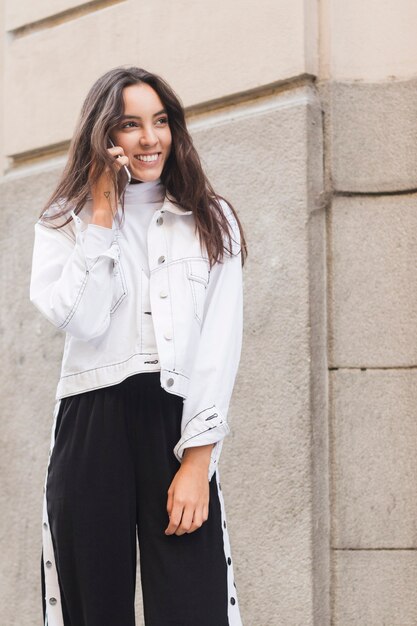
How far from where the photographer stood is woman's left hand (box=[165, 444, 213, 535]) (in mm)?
2680

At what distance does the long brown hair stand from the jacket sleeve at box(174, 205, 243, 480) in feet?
0.25

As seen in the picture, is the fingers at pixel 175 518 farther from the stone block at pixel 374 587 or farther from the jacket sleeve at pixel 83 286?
the stone block at pixel 374 587

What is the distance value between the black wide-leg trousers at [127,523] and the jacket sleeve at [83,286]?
19 cm

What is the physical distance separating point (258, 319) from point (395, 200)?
726 millimetres

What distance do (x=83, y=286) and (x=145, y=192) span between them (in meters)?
0.42

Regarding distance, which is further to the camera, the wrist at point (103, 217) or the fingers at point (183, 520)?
the wrist at point (103, 217)

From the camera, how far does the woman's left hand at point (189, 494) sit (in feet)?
8.79

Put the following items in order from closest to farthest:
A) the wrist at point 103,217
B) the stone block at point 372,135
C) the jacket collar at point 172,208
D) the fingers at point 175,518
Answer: the fingers at point 175,518, the wrist at point 103,217, the jacket collar at point 172,208, the stone block at point 372,135

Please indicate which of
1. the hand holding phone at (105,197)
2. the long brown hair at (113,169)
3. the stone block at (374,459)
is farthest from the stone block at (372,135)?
the hand holding phone at (105,197)

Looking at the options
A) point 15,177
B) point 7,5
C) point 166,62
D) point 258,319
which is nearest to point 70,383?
point 258,319

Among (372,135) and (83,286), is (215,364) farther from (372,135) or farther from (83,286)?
(372,135)

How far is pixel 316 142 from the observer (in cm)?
425

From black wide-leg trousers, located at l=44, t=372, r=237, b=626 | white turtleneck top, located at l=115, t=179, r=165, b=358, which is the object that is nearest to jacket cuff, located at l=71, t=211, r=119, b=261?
white turtleneck top, located at l=115, t=179, r=165, b=358

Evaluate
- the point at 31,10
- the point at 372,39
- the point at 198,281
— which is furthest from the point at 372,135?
the point at 31,10
